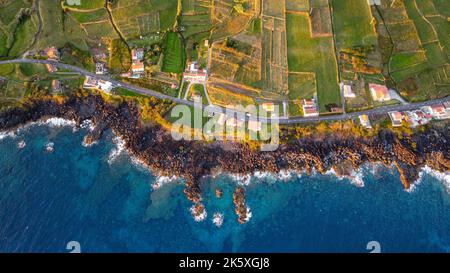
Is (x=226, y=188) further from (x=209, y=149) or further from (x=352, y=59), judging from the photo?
(x=352, y=59)

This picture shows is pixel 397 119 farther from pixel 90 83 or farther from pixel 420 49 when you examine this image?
pixel 90 83

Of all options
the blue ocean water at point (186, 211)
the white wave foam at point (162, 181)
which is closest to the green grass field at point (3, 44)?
the blue ocean water at point (186, 211)

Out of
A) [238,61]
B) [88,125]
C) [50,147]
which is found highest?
[238,61]

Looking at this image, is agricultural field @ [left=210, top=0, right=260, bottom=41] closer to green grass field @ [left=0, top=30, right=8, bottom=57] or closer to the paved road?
the paved road

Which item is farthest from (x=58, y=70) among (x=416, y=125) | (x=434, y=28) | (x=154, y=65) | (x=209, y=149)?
(x=434, y=28)

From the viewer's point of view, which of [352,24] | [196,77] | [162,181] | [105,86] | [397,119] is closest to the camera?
[162,181]

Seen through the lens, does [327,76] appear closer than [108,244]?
No

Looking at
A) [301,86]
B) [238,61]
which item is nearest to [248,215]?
[301,86]
